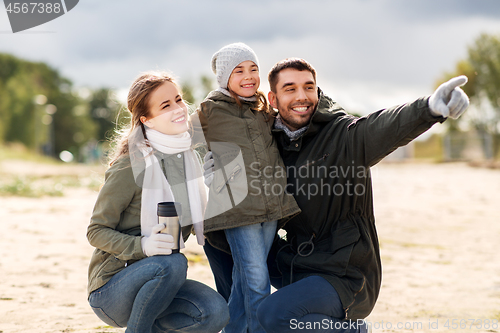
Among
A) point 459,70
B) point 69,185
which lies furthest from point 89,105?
point 69,185

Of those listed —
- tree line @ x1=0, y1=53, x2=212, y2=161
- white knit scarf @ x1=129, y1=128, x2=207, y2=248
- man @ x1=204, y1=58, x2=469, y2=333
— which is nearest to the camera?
white knit scarf @ x1=129, y1=128, x2=207, y2=248

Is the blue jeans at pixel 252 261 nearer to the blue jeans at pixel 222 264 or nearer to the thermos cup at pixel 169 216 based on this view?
the blue jeans at pixel 222 264

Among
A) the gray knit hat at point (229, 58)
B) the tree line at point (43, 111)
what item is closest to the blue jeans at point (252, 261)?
the gray knit hat at point (229, 58)

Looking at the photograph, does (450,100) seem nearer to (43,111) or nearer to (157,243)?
(157,243)

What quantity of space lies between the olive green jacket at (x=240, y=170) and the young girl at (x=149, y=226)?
0.49 feet

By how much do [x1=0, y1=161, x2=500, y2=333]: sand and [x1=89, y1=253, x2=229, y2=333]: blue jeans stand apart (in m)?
0.84

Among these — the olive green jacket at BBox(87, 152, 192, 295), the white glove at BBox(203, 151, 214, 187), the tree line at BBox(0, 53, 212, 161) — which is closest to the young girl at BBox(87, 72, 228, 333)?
the olive green jacket at BBox(87, 152, 192, 295)

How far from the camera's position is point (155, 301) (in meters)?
2.71

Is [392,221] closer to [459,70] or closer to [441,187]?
[441,187]

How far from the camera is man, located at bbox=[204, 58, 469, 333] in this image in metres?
2.89

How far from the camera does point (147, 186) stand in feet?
9.25

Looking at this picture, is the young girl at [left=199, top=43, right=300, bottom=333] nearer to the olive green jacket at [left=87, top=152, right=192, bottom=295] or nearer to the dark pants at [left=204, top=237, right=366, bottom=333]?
the dark pants at [left=204, top=237, right=366, bottom=333]

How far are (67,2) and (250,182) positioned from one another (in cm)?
394

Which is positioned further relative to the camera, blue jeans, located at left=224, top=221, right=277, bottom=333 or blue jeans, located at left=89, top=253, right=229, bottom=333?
blue jeans, located at left=224, top=221, right=277, bottom=333
